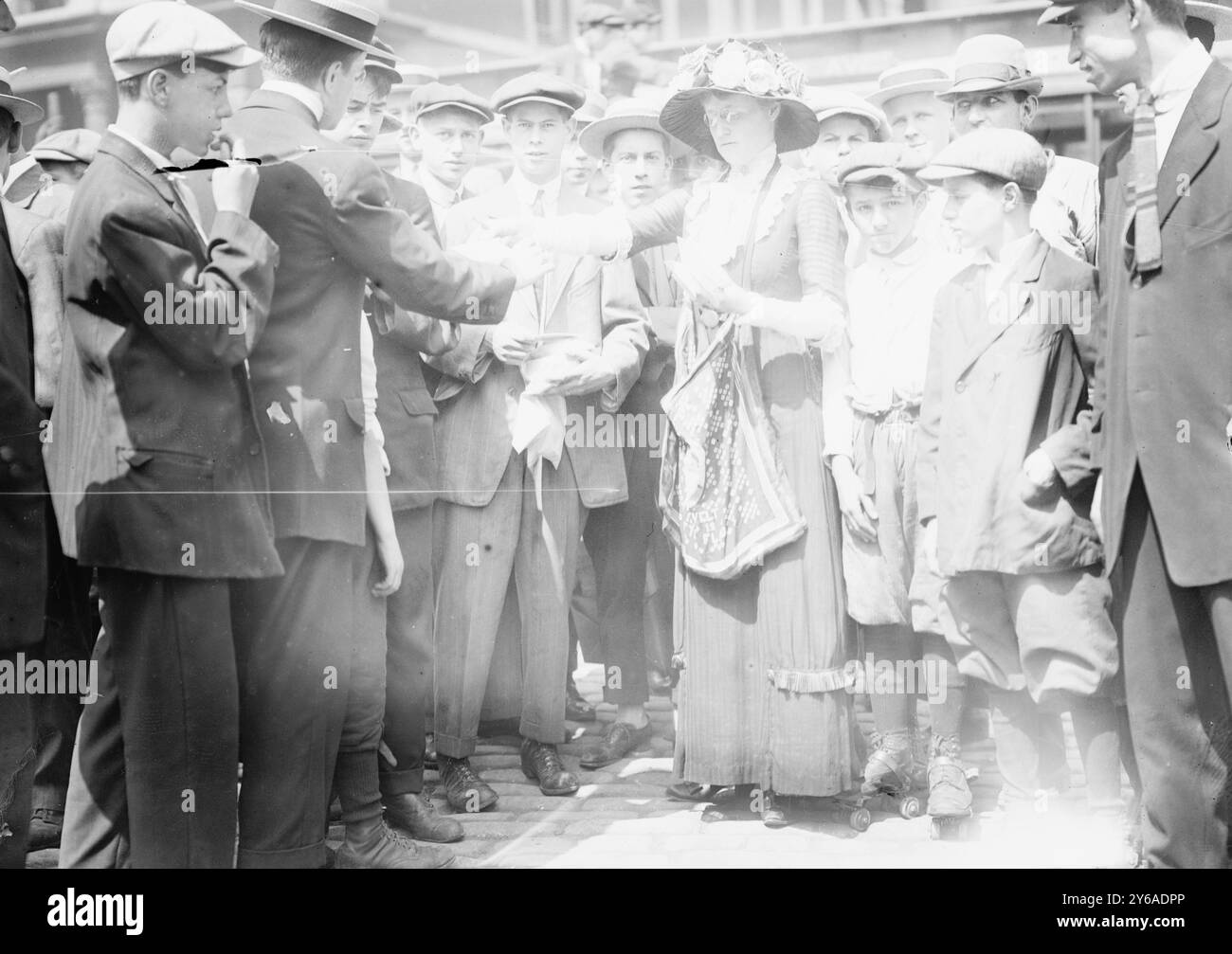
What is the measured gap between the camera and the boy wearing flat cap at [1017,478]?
11.6 ft

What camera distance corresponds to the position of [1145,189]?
3.31 meters

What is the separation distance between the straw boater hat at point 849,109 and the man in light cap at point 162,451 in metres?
1.53

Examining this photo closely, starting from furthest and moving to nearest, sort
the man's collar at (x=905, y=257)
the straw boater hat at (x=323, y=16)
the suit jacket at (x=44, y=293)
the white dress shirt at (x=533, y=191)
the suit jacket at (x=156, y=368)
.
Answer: the white dress shirt at (x=533, y=191) → the man's collar at (x=905, y=257) → the suit jacket at (x=44, y=293) → the straw boater hat at (x=323, y=16) → the suit jacket at (x=156, y=368)

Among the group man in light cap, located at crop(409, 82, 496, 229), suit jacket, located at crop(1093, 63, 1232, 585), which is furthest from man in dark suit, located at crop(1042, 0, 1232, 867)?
man in light cap, located at crop(409, 82, 496, 229)

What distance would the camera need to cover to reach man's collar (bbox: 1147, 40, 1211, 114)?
331cm

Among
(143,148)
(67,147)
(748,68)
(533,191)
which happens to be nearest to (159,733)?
(143,148)

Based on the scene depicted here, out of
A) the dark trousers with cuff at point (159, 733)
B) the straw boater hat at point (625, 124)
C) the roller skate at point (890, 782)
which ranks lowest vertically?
the roller skate at point (890, 782)

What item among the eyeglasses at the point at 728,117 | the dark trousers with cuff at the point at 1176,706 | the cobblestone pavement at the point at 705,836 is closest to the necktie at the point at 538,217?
the eyeglasses at the point at 728,117

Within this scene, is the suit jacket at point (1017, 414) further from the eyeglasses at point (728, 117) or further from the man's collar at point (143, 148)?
the man's collar at point (143, 148)

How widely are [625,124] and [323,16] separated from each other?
3.13ft

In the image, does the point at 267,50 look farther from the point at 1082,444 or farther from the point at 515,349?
Answer: the point at 1082,444

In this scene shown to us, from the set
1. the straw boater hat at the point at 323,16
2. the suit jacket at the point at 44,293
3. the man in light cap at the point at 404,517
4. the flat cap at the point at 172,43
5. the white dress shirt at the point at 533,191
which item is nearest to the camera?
the flat cap at the point at 172,43

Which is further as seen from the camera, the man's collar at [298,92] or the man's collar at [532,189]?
the man's collar at [532,189]

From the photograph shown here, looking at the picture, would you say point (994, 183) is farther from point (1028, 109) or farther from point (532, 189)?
point (532, 189)
